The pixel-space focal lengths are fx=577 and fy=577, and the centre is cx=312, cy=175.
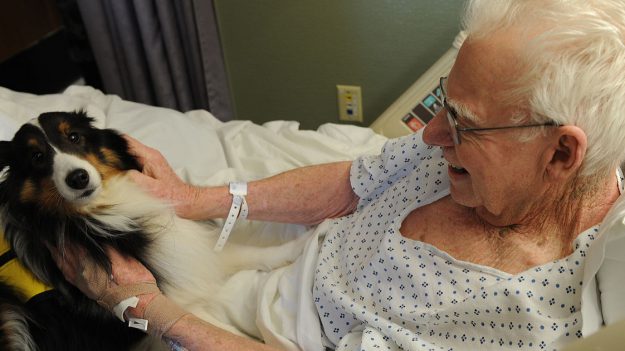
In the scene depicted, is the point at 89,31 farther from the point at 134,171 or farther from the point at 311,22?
the point at 134,171

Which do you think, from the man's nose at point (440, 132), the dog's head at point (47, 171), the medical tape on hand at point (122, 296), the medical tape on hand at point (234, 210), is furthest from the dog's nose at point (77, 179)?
the man's nose at point (440, 132)

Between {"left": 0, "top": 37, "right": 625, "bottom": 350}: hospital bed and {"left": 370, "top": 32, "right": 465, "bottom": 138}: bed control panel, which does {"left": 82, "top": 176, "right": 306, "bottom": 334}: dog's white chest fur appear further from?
{"left": 370, "top": 32, "right": 465, "bottom": 138}: bed control panel

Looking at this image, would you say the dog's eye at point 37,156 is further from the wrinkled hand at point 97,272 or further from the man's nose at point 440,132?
the man's nose at point 440,132

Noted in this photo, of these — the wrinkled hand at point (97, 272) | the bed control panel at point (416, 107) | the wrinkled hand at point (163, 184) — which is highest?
the wrinkled hand at point (163, 184)

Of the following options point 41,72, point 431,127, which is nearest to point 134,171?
point 431,127

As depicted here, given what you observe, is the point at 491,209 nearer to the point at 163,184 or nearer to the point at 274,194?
the point at 274,194

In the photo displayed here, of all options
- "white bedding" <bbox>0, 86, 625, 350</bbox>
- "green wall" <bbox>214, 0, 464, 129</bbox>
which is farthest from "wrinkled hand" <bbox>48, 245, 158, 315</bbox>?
"green wall" <bbox>214, 0, 464, 129</bbox>

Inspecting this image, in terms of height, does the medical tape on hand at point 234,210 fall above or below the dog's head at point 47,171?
below

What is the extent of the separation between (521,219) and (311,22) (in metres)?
1.57

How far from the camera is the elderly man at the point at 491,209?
0.89 meters

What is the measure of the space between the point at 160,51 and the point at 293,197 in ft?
3.90

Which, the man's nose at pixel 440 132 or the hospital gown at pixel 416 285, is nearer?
the hospital gown at pixel 416 285

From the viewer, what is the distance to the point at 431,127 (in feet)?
3.62

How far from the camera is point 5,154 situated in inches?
49.7
